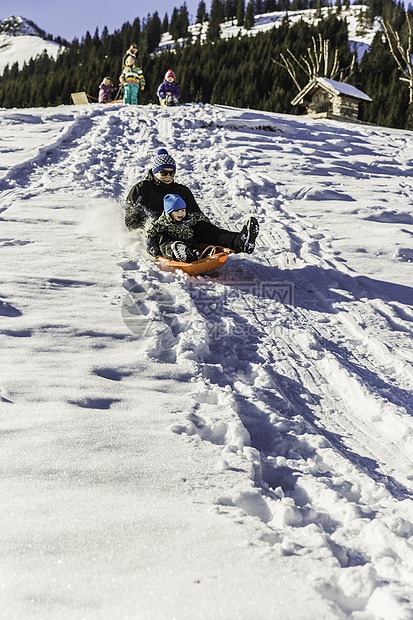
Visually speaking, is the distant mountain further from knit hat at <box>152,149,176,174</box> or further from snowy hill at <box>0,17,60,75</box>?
knit hat at <box>152,149,176,174</box>

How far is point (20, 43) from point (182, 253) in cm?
10640

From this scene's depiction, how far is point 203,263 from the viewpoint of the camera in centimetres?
365

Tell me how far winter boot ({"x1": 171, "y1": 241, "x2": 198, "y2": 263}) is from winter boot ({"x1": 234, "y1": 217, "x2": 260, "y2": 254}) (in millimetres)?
401

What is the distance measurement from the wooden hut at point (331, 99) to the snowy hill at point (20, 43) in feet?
231

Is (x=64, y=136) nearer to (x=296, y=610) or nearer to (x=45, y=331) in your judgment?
(x=45, y=331)

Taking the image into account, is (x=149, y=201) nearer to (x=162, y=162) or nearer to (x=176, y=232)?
(x=162, y=162)

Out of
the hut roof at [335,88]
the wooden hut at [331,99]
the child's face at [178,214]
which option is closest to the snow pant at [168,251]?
the child's face at [178,214]

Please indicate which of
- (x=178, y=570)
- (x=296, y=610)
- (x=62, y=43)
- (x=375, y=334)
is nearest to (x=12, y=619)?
(x=178, y=570)

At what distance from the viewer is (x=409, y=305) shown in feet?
11.0

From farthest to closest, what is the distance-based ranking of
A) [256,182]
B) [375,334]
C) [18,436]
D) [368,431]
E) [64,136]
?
[64,136] < [256,182] < [375,334] < [368,431] < [18,436]

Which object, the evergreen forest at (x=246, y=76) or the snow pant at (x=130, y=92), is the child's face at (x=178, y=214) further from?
the evergreen forest at (x=246, y=76)

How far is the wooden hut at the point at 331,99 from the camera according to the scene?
14062mm

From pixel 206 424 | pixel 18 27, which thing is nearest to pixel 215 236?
pixel 206 424

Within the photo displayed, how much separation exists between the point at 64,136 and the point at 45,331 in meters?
7.52
